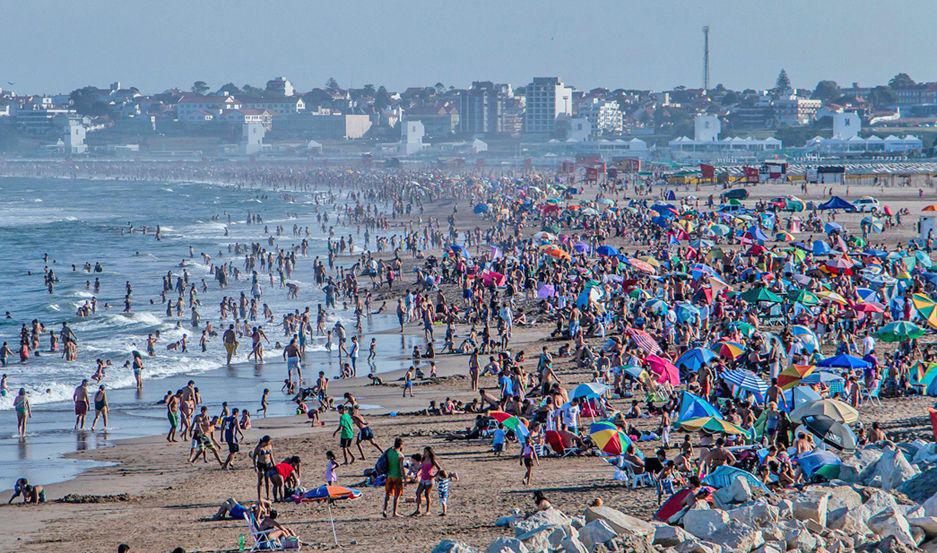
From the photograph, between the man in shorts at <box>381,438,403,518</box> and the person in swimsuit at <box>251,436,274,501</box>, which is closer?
the man in shorts at <box>381,438,403,518</box>

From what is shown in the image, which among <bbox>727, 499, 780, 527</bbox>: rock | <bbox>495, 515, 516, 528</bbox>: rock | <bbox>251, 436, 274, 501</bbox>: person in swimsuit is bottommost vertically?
<bbox>495, 515, 516, 528</bbox>: rock

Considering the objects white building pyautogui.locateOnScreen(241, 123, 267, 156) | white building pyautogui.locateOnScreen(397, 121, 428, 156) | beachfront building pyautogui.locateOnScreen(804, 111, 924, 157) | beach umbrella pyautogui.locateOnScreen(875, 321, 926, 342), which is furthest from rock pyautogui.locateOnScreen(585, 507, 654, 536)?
white building pyautogui.locateOnScreen(241, 123, 267, 156)

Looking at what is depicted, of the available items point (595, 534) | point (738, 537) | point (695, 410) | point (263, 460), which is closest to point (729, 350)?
point (695, 410)

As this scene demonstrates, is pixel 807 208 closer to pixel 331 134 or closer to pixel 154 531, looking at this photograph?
pixel 154 531

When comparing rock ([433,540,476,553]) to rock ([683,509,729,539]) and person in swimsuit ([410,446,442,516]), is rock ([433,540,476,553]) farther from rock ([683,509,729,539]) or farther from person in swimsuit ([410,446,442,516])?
person in swimsuit ([410,446,442,516])

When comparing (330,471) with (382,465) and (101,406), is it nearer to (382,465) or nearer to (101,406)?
(382,465)

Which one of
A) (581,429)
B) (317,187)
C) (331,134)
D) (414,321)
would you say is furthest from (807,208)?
(331,134)

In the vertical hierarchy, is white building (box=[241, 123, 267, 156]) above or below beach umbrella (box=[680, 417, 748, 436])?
above
